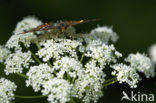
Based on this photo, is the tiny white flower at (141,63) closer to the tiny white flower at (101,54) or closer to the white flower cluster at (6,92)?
the tiny white flower at (101,54)

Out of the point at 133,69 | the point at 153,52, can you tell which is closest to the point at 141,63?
the point at 133,69

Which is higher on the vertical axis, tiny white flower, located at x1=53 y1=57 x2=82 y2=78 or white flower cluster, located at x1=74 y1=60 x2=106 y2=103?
tiny white flower, located at x1=53 y1=57 x2=82 y2=78

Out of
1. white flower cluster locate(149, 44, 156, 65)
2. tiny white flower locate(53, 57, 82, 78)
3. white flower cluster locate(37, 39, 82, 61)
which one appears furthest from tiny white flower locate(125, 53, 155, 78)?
white flower cluster locate(149, 44, 156, 65)

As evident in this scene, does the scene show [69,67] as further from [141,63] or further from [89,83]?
[141,63]

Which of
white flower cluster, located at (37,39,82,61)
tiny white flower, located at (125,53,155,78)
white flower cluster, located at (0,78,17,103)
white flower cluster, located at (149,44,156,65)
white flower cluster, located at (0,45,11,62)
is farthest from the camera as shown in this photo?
white flower cluster, located at (149,44,156,65)

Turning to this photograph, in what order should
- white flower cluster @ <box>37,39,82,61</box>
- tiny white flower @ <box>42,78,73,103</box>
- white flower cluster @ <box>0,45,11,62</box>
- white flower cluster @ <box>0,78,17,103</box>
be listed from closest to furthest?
tiny white flower @ <box>42,78,73,103</box>, white flower cluster @ <box>0,78,17,103</box>, white flower cluster @ <box>37,39,82,61</box>, white flower cluster @ <box>0,45,11,62</box>

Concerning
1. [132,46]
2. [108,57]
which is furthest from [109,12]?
[108,57]

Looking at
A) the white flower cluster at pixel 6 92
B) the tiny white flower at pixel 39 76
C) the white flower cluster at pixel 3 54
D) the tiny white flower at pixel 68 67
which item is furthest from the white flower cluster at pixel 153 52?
the white flower cluster at pixel 6 92

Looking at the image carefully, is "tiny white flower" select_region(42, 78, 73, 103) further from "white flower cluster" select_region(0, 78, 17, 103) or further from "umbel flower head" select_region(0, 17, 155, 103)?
"white flower cluster" select_region(0, 78, 17, 103)
